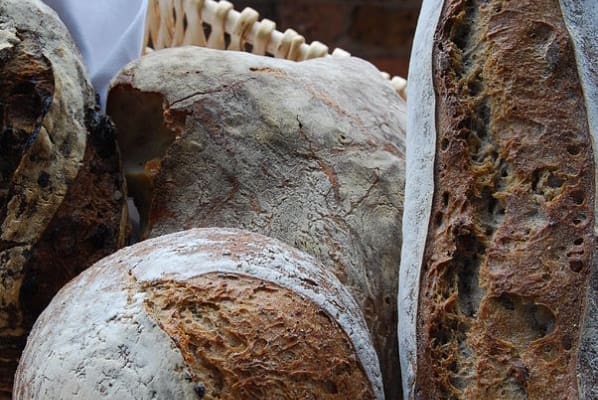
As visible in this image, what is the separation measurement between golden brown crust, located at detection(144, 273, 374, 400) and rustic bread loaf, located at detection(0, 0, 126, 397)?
20 cm

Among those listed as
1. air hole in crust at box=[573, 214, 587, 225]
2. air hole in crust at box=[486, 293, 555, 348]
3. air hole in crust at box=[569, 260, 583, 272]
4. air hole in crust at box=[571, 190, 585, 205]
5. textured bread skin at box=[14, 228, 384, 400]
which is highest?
air hole in crust at box=[571, 190, 585, 205]

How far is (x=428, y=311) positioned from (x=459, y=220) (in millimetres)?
87

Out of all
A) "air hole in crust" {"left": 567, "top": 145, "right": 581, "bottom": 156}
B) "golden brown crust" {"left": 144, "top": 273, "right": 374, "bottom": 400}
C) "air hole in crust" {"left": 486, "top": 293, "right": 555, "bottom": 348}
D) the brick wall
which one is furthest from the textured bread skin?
the brick wall

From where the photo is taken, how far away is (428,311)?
0.83m

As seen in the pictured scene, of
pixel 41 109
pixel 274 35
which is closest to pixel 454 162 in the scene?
pixel 41 109

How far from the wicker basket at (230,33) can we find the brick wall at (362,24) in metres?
0.47

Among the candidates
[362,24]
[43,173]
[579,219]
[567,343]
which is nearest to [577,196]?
[579,219]

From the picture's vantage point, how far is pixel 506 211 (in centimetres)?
80

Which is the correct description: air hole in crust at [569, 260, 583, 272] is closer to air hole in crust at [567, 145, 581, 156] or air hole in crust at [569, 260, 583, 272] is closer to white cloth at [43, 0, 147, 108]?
air hole in crust at [567, 145, 581, 156]

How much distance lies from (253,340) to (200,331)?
0.04 metres

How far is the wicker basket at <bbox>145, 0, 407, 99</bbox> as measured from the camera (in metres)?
1.40

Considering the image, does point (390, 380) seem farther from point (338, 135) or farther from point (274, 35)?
point (274, 35)

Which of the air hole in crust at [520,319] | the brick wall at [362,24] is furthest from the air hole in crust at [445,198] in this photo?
the brick wall at [362,24]

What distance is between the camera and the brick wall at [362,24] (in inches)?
75.5
